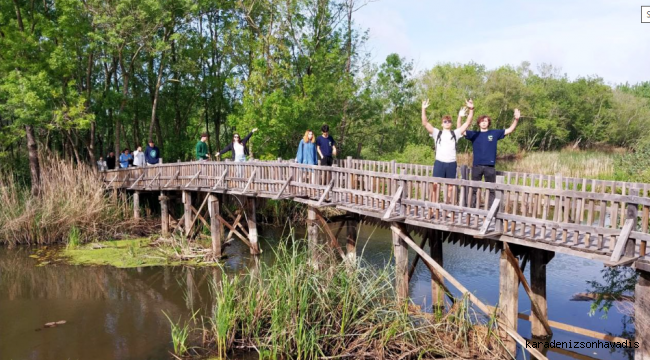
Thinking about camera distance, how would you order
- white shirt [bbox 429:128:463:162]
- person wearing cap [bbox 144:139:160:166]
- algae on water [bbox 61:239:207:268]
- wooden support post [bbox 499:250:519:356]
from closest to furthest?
wooden support post [bbox 499:250:519:356] < white shirt [bbox 429:128:463:162] < algae on water [bbox 61:239:207:268] < person wearing cap [bbox 144:139:160:166]

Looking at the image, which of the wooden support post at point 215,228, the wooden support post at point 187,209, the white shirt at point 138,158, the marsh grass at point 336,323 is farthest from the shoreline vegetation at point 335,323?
the white shirt at point 138,158

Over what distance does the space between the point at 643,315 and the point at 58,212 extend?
1630cm

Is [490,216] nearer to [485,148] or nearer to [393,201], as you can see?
[485,148]

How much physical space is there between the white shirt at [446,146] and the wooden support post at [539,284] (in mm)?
2200

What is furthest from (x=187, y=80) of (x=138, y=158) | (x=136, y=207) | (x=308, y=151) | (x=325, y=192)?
(x=325, y=192)

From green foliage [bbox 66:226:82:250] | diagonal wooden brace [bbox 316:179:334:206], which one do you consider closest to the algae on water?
green foliage [bbox 66:226:82:250]

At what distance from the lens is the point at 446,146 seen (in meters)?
8.40

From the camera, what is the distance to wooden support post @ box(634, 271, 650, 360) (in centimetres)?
589

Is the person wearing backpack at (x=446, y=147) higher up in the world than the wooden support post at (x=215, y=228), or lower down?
higher up

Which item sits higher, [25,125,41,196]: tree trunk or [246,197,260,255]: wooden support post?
[25,125,41,196]: tree trunk

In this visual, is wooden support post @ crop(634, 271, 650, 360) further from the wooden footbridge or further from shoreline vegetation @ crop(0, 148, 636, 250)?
shoreline vegetation @ crop(0, 148, 636, 250)

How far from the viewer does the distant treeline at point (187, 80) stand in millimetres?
18109

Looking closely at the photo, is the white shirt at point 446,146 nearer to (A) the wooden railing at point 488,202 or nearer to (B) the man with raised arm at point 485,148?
(B) the man with raised arm at point 485,148

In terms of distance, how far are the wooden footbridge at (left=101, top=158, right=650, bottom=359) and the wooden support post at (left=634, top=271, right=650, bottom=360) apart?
12mm
